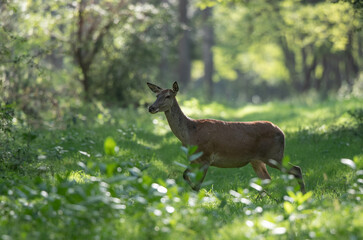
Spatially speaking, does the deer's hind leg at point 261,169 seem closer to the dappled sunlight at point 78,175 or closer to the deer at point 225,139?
the deer at point 225,139

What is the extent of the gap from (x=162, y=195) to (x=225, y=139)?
316 cm

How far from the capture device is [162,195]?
4.48m

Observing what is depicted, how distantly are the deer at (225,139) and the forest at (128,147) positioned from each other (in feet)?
1.13

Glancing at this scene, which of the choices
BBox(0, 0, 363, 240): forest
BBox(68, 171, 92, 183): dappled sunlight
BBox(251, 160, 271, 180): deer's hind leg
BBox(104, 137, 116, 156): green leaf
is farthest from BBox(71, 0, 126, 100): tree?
BBox(104, 137, 116, 156): green leaf

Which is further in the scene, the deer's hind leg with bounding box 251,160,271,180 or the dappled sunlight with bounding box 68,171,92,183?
the deer's hind leg with bounding box 251,160,271,180

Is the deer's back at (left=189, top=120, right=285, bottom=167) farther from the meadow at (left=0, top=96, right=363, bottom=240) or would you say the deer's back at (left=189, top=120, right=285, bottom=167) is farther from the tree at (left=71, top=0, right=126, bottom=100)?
the tree at (left=71, top=0, right=126, bottom=100)

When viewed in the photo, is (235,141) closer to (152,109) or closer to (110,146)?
(152,109)

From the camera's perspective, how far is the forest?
4.34 meters

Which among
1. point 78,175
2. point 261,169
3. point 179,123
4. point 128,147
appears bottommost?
point 128,147

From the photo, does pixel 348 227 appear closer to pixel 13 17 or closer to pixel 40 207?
pixel 40 207

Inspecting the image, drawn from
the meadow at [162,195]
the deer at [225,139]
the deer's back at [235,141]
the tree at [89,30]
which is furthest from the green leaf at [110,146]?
the tree at [89,30]

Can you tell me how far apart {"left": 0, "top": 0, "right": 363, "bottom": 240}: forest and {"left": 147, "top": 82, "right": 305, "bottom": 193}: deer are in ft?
1.13

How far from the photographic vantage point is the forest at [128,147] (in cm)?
434

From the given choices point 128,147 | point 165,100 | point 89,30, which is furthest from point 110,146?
point 89,30
